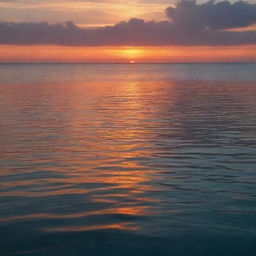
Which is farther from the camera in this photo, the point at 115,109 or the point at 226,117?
the point at 115,109

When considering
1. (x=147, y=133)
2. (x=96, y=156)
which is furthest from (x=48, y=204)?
(x=147, y=133)

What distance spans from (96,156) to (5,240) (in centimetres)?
906

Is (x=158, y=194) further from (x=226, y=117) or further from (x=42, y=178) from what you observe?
(x=226, y=117)

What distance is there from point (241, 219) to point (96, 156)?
884 centimetres

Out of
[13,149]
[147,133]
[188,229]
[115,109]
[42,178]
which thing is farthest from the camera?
[115,109]

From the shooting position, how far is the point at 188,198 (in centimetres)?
1244

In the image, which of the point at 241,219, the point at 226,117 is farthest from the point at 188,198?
the point at 226,117

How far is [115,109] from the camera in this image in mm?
37656

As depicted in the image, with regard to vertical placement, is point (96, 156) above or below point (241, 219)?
above

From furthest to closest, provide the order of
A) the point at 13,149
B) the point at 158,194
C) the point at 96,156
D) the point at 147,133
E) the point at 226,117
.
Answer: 1. the point at 226,117
2. the point at 147,133
3. the point at 13,149
4. the point at 96,156
5. the point at 158,194

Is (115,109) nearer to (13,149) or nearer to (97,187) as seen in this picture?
(13,149)

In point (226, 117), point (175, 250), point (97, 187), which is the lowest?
point (175, 250)

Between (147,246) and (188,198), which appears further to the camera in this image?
(188,198)

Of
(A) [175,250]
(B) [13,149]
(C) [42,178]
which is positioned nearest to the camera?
(A) [175,250]
